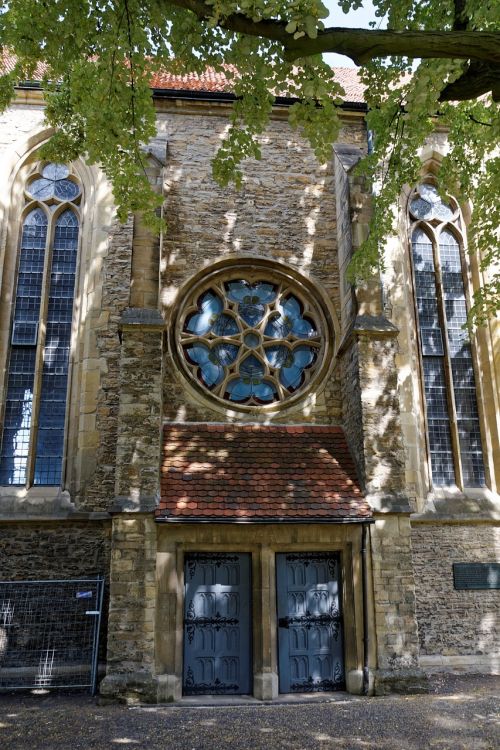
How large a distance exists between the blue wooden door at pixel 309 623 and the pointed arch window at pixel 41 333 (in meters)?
3.94

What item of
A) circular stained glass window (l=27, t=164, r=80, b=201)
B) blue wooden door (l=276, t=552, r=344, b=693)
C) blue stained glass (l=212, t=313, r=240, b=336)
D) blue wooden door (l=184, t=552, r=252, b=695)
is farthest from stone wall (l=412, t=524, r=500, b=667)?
circular stained glass window (l=27, t=164, r=80, b=201)

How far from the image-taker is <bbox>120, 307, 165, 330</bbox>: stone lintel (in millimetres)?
8984

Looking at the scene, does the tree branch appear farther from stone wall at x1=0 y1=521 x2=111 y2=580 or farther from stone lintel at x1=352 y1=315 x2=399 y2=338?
stone wall at x1=0 y1=521 x2=111 y2=580

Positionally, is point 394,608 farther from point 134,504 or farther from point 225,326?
point 225,326

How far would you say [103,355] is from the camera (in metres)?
10.2

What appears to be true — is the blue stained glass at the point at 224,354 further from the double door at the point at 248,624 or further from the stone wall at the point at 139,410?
the double door at the point at 248,624

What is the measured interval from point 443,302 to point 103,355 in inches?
236

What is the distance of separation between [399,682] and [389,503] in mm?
2237

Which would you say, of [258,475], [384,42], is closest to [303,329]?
[258,475]

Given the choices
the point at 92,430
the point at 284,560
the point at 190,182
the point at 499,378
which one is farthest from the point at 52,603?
the point at 499,378

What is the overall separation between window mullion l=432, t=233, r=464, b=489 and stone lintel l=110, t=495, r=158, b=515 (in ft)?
16.9

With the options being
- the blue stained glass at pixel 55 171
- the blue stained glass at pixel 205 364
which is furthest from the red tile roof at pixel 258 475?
the blue stained glass at pixel 55 171

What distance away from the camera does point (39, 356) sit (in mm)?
10258

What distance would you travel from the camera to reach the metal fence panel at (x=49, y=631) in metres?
8.69
